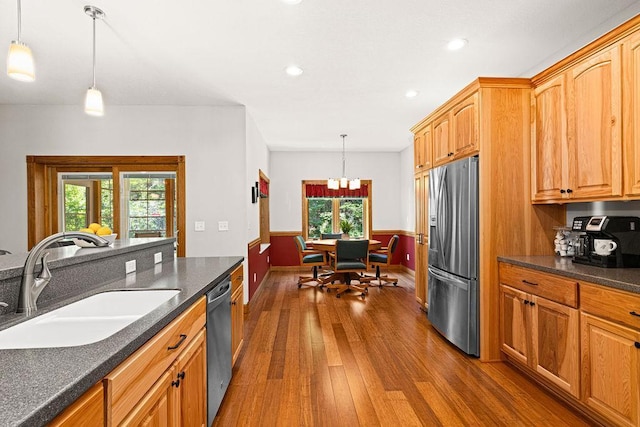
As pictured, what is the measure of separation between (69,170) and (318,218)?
460 centimetres

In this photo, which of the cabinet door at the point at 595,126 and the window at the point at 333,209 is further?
the window at the point at 333,209

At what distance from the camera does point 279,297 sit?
5.22 meters

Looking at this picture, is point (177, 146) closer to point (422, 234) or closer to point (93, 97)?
point (93, 97)

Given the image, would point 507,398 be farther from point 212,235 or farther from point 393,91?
point 212,235

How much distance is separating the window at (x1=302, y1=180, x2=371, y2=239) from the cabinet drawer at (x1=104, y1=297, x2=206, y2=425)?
20.0 feet

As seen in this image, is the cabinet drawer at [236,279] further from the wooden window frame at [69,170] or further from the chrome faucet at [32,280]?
the wooden window frame at [69,170]

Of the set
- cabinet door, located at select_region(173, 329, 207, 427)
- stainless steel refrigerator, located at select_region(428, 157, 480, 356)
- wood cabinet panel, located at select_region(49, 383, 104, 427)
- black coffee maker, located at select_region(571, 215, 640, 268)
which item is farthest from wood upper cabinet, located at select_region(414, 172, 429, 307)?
wood cabinet panel, located at select_region(49, 383, 104, 427)

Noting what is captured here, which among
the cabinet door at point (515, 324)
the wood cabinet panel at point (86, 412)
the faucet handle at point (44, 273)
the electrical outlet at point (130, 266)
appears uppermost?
the faucet handle at point (44, 273)

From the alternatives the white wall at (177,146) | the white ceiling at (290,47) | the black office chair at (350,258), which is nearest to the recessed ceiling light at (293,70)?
the white ceiling at (290,47)

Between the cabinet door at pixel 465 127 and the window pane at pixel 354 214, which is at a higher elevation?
the cabinet door at pixel 465 127

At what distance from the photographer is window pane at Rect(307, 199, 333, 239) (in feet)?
25.4

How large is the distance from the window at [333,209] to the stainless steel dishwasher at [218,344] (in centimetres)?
521

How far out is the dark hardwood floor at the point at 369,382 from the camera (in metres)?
2.14

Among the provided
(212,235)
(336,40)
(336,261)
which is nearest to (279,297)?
(336,261)
